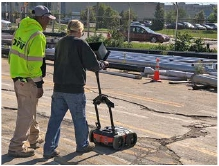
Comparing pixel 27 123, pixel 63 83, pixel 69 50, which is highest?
pixel 69 50

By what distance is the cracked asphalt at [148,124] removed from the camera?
5723 mm

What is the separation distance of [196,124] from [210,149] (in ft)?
5.66

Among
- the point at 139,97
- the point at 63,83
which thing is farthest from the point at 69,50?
the point at 139,97

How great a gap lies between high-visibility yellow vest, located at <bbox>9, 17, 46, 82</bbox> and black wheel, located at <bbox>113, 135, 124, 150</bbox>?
142 cm

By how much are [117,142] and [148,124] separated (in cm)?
195

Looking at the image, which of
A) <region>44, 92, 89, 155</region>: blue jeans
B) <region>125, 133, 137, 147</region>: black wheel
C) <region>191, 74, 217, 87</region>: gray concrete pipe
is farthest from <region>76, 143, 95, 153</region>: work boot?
<region>191, 74, 217, 87</region>: gray concrete pipe

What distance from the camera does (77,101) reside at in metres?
5.57

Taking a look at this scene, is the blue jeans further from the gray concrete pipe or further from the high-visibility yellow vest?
the gray concrete pipe

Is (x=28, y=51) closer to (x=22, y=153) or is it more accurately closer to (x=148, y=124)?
(x=22, y=153)

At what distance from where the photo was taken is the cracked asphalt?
18.8ft

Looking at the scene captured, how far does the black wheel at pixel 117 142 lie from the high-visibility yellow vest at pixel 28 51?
4.65 feet

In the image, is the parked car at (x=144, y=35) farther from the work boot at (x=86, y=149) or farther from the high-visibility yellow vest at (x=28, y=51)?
the high-visibility yellow vest at (x=28, y=51)

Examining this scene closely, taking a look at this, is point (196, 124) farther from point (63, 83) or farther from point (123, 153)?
point (63, 83)

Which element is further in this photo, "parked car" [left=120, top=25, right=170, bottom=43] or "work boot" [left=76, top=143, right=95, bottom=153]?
"parked car" [left=120, top=25, right=170, bottom=43]
